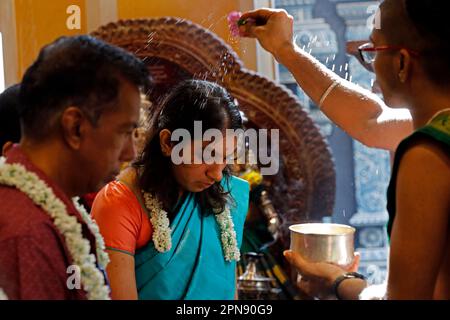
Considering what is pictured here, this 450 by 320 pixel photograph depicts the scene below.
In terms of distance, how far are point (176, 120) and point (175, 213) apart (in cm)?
18

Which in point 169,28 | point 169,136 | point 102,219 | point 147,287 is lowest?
point 147,287

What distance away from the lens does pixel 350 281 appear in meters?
1.18

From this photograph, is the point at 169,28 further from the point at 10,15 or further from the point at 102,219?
the point at 102,219

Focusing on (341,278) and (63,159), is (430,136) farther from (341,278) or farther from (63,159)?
(63,159)

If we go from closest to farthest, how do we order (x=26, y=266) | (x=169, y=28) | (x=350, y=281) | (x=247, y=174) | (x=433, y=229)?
(x=26, y=266) < (x=433, y=229) < (x=350, y=281) < (x=169, y=28) < (x=247, y=174)

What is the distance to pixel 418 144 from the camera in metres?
0.94

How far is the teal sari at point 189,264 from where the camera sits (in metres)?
1.25

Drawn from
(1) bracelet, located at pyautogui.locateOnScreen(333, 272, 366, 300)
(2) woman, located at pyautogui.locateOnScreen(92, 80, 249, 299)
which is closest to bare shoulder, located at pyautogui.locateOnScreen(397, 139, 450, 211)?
(1) bracelet, located at pyautogui.locateOnScreen(333, 272, 366, 300)

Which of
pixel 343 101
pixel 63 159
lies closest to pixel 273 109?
pixel 343 101

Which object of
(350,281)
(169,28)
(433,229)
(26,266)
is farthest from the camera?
(169,28)

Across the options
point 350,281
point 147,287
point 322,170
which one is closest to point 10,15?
point 147,287

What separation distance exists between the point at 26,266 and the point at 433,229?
55 centimetres

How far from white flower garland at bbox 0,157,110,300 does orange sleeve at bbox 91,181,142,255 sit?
12.1 inches

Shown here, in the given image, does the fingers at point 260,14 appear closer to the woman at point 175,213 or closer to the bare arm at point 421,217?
the woman at point 175,213
